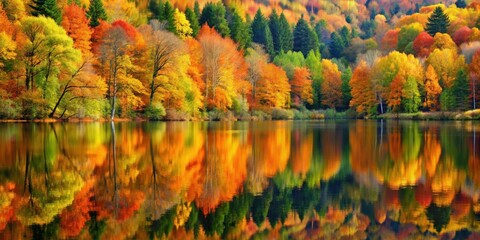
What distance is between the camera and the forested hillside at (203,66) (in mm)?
44219

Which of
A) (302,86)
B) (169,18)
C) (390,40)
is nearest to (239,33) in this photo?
(302,86)

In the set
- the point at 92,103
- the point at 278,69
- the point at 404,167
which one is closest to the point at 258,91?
the point at 278,69

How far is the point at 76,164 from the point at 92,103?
110ft

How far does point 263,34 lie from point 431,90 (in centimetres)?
4173

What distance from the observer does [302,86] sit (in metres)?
85.4

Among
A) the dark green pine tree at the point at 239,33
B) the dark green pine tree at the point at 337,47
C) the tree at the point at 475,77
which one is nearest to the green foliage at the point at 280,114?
the dark green pine tree at the point at 239,33

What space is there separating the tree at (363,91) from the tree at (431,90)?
8311 mm

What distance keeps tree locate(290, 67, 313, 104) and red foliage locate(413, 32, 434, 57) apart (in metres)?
18.9

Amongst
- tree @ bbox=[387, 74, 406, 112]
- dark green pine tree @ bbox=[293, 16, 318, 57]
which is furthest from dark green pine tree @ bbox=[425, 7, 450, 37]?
dark green pine tree @ bbox=[293, 16, 318, 57]

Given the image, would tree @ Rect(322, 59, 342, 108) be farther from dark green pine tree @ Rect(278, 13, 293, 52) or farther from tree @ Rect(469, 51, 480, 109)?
tree @ Rect(469, 51, 480, 109)

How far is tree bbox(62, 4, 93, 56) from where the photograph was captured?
51844 millimetres

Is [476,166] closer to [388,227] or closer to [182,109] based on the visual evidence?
[388,227]

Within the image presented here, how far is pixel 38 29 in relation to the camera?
43.4m

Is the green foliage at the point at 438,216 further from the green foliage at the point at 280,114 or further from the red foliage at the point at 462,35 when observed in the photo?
the red foliage at the point at 462,35
